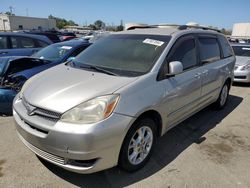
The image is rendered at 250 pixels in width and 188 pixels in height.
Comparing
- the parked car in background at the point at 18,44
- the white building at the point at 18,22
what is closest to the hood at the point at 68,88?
the parked car in background at the point at 18,44

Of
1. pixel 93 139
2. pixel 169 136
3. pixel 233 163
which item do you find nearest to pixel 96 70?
pixel 93 139

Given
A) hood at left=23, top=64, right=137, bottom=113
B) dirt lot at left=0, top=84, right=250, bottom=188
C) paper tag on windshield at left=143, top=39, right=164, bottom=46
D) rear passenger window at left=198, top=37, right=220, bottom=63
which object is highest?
paper tag on windshield at left=143, top=39, right=164, bottom=46

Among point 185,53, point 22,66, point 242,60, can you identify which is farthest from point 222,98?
point 22,66

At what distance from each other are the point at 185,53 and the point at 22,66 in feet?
11.3

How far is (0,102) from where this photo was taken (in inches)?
177

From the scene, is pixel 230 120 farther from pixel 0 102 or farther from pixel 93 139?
pixel 0 102

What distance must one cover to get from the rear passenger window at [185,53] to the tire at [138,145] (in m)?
1.01

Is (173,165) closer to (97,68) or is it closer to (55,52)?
(97,68)

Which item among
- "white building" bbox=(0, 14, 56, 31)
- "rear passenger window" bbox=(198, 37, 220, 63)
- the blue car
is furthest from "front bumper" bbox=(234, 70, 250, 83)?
"white building" bbox=(0, 14, 56, 31)

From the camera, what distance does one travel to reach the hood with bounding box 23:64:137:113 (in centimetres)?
259

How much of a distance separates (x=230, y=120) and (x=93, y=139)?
11.6ft

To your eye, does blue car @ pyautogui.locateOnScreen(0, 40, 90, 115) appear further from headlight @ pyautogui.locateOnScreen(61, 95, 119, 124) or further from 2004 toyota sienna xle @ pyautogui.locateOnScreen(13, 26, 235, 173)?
headlight @ pyautogui.locateOnScreen(61, 95, 119, 124)

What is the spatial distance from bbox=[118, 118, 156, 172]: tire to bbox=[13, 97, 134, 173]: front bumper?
14cm

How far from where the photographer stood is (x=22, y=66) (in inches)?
209
